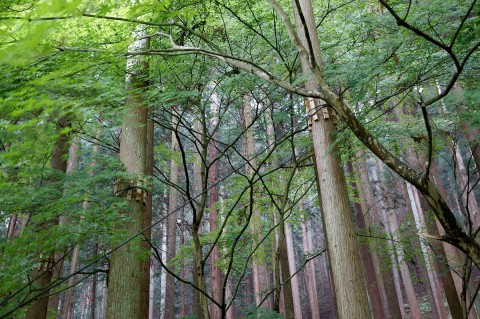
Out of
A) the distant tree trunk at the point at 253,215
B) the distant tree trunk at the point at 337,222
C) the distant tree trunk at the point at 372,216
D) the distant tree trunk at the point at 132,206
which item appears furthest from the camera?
the distant tree trunk at the point at 372,216

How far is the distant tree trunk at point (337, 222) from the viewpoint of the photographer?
3.66 metres

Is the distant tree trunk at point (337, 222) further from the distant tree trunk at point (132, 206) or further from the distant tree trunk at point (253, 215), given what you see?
the distant tree trunk at point (253, 215)

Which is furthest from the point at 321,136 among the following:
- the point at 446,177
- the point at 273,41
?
the point at 446,177

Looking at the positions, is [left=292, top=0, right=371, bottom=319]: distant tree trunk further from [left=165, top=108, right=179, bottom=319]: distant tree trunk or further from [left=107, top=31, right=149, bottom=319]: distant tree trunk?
[left=165, top=108, right=179, bottom=319]: distant tree trunk

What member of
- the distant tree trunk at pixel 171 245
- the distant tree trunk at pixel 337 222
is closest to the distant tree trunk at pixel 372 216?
the distant tree trunk at pixel 337 222

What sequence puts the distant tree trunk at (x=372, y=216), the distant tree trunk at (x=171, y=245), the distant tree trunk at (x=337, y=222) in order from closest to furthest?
the distant tree trunk at (x=337, y=222), the distant tree trunk at (x=372, y=216), the distant tree trunk at (x=171, y=245)

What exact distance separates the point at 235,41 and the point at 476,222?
30.9ft

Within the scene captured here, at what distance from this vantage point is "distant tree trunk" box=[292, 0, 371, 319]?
3.66m

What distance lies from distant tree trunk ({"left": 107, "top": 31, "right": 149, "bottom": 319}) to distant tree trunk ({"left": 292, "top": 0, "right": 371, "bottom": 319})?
2268 millimetres

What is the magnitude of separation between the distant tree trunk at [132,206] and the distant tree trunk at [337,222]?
7.44ft

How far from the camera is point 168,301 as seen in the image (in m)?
11.7

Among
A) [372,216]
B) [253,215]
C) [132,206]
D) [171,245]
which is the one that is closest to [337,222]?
[132,206]

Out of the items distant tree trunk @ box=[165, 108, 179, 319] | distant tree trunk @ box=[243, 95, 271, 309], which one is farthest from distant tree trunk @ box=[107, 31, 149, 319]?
distant tree trunk @ box=[165, 108, 179, 319]

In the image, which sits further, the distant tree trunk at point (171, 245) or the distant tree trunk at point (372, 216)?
the distant tree trunk at point (171, 245)
